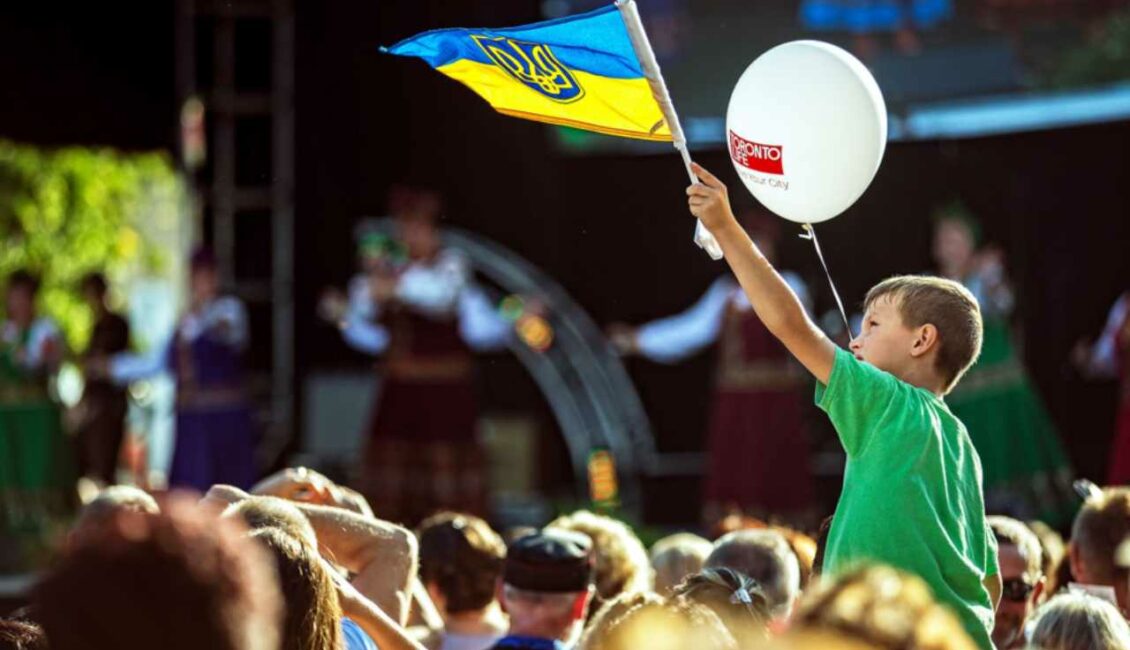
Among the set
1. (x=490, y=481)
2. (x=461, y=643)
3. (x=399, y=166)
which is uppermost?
(x=399, y=166)

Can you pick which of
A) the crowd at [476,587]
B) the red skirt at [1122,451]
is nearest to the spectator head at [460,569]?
the crowd at [476,587]

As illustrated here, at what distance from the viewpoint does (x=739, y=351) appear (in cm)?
830

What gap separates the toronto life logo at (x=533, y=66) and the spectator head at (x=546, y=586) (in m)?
0.77

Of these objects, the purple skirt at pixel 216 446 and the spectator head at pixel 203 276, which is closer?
the spectator head at pixel 203 276

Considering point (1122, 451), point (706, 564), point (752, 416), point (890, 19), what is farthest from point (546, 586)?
Answer: point (890, 19)

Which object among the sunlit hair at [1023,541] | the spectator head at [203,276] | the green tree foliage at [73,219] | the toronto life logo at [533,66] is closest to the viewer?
the toronto life logo at [533,66]

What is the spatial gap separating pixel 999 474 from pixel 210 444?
3.59m

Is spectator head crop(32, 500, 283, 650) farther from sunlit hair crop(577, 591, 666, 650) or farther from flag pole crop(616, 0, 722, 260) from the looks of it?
flag pole crop(616, 0, 722, 260)

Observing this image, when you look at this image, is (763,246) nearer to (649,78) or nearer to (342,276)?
(342,276)

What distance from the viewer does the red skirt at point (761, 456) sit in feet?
26.9

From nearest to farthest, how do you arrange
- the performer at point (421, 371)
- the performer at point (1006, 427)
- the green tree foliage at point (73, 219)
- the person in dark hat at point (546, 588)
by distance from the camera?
the person in dark hat at point (546, 588)
the performer at point (1006, 427)
the performer at point (421, 371)
the green tree foliage at point (73, 219)

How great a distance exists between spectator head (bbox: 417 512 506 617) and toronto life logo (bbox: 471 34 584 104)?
0.92 metres

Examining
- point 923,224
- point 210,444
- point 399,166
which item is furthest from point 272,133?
point 923,224

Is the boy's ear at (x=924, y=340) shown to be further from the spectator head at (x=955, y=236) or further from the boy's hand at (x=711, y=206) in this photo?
the spectator head at (x=955, y=236)
